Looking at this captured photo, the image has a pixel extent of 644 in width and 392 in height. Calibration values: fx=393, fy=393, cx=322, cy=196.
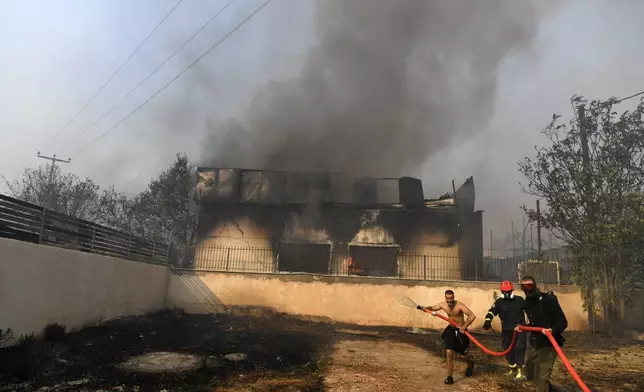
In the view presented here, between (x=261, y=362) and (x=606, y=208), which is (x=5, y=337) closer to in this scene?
(x=261, y=362)

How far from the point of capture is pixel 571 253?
1252 centimetres

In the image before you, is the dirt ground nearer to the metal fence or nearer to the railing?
the railing

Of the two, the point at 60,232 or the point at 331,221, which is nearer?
the point at 60,232

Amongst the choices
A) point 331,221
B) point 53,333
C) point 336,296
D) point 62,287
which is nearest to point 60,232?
point 62,287

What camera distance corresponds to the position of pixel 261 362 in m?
7.09

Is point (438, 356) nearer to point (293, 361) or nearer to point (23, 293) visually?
point (293, 361)

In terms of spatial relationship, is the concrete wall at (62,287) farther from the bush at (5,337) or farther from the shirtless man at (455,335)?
the shirtless man at (455,335)

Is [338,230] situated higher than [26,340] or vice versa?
[338,230]

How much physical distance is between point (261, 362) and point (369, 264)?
12.9m

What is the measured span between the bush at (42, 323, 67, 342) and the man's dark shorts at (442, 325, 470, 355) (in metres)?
7.41

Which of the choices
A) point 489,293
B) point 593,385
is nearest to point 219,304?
point 489,293

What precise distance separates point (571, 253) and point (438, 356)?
23.4ft

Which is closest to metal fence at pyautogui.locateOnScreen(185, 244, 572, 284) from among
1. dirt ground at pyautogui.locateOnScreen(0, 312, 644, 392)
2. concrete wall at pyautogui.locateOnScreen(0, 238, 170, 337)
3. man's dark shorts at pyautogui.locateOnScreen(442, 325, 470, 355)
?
dirt ground at pyautogui.locateOnScreen(0, 312, 644, 392)

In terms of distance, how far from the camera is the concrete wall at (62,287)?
693 cm
